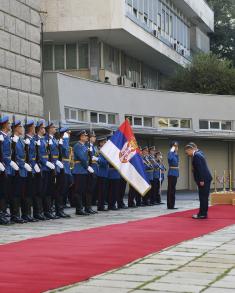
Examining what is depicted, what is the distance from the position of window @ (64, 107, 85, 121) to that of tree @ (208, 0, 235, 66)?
32.2 metres

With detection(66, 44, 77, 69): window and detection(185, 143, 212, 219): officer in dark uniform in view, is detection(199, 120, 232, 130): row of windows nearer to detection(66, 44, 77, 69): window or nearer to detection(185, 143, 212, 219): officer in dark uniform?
detection(66, 44, 77, 69): window

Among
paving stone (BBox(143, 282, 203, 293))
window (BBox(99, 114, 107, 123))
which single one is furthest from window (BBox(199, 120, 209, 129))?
paving stone (BBox(143, 282, 203, 293))

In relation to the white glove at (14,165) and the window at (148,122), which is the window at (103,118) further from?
the white glove at (14,165)

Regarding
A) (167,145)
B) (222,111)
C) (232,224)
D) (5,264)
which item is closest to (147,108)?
(167,145)

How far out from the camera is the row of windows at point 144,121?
95.5 ft

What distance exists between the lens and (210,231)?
40.6 ft

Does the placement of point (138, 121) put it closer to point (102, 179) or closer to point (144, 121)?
point (144, 121)

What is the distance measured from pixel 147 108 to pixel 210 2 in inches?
1175

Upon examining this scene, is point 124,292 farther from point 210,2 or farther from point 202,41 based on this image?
point 210,2

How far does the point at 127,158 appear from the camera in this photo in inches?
705

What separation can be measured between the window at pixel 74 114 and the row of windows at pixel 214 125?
29.6 ft

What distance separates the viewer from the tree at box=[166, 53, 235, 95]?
43438 mm

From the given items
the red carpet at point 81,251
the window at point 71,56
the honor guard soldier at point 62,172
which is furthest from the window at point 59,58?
the red carpet at point 81,251

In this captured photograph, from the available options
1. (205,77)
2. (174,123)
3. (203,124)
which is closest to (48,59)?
(174,123)
